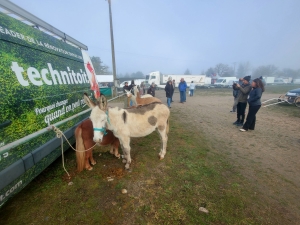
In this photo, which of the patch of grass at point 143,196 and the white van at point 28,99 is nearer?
the white van at point 28,99

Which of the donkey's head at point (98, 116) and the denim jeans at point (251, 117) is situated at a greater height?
the donkey's head at point (98, 116)

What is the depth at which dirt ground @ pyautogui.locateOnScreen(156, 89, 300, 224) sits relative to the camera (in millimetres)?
3006

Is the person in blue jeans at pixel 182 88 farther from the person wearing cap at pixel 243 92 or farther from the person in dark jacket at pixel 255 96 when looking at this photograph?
the person in dark jacket at pixel 255 96

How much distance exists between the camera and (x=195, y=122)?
8.34 meters

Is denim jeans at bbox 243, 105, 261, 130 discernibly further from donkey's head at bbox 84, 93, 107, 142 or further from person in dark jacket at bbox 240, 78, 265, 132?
donkey's head at bbox 84, 93, 107, 142

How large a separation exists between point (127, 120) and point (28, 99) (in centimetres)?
195

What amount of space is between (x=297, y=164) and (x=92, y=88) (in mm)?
6818

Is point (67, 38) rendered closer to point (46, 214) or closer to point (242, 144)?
point (46, 214)

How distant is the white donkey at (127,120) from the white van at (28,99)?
59 cm

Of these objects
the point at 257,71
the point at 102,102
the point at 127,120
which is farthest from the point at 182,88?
the point at 257,71

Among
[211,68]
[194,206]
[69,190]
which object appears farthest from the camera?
[211,68]

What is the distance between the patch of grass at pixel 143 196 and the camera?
99.0 inches

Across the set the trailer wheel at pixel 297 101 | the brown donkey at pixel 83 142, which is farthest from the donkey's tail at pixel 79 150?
the trailer wheel at pixel 297 101

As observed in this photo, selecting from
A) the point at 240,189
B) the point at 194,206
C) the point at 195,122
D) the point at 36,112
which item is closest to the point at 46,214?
the point at 36,112
